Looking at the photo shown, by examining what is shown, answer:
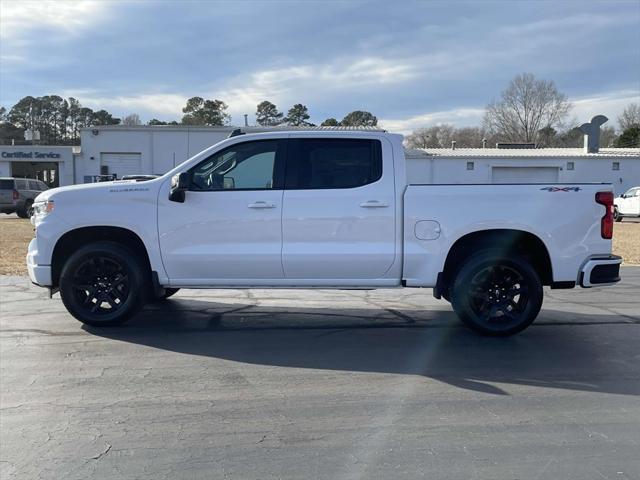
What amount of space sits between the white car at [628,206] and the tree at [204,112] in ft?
163

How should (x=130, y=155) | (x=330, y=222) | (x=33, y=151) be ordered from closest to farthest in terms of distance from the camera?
(x=330, y=222) < (x=130, y=155) < (x=33, y=151)

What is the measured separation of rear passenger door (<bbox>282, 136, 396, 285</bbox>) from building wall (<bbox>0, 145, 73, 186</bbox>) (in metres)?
37.8

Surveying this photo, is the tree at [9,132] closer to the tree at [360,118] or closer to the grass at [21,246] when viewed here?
the tree at [360,118]

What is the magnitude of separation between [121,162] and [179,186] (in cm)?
3344

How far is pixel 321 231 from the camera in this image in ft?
21.6

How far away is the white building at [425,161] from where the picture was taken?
37406 millimetres

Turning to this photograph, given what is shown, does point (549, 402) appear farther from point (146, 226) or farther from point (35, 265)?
point (35, 265)

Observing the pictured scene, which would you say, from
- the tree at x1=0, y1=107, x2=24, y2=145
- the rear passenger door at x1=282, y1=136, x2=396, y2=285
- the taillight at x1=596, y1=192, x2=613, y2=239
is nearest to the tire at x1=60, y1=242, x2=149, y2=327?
the rear passenger door at x1=282, y1=136, x2=396, y2=285

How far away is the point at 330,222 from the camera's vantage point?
6559mm

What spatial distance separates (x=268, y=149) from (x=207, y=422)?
3398 millimetres

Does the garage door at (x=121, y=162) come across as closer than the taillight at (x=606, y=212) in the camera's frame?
No

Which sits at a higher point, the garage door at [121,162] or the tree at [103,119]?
the tree at [103,119]

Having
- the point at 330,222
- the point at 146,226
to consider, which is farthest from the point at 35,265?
the point at 330,222

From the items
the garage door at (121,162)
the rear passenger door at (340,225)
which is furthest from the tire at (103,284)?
the garage door at (121,162)
